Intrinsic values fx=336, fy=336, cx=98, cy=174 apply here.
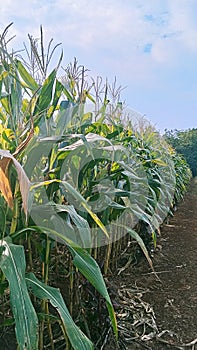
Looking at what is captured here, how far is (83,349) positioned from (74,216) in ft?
0.88

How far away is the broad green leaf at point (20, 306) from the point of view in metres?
0.48

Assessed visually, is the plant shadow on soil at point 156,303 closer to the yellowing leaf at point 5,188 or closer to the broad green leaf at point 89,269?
the broad green leaf at point 89,269

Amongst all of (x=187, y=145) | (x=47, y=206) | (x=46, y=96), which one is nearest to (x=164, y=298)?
(x=47, y=206)

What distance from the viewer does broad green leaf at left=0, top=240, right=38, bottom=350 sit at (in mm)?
Answer: 485

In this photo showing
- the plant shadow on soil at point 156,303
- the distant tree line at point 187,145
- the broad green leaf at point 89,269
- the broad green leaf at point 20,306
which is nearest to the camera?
the broad green leaf at point 20,306

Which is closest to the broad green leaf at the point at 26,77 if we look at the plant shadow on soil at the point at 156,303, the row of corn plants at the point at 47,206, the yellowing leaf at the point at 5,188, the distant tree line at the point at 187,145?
the row of corn plants at the point at 47,206

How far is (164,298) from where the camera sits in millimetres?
1601

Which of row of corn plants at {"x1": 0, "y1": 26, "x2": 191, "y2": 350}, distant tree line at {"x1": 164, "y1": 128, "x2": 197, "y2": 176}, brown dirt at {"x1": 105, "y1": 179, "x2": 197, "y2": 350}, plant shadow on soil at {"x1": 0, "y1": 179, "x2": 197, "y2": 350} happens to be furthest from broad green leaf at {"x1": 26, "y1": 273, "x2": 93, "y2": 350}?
distant tree line at {"x1": 164, "y1": 128, "x2": 197, "y2": 176}

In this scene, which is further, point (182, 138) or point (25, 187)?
point (182, 138)

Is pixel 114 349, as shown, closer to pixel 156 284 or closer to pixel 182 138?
pixel 156 284

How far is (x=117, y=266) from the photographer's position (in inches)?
74.9

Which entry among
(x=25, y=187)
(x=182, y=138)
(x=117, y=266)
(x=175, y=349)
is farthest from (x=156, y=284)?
(x=182, y=138)

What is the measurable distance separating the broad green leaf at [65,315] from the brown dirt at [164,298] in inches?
24.2

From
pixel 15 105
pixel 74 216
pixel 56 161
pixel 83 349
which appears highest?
pixel 15 105
